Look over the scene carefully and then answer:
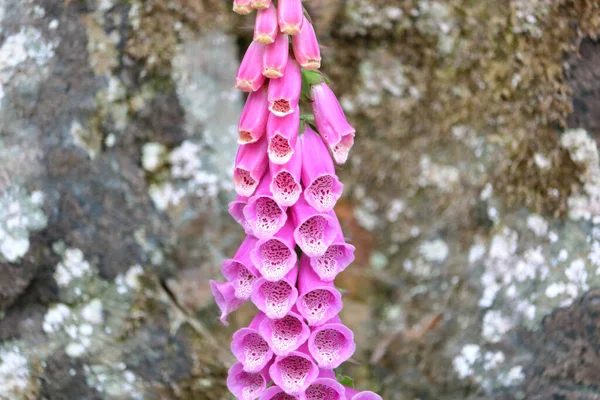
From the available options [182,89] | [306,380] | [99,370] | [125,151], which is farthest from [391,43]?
[99,370]

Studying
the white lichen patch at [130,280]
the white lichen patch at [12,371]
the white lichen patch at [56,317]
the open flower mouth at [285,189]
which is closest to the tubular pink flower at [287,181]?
the open flower mouth at [285,189]

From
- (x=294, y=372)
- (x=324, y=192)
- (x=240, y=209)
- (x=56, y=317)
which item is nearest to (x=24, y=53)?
(x=56, y=317)

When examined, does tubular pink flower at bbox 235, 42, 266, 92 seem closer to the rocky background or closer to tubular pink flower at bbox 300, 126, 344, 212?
tubular pink flower at bbox 300, 126, 344, 212

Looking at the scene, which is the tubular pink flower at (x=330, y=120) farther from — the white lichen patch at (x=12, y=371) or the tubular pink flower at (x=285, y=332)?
the white lichen patch at (x=12, y=371)

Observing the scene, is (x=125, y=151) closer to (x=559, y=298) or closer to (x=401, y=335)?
(x=401, y=335)

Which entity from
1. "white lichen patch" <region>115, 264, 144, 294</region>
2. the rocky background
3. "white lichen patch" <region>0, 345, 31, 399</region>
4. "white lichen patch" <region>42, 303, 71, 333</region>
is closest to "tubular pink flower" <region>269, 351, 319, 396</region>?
the rocky background

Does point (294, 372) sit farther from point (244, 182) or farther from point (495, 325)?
point (495, 325)
